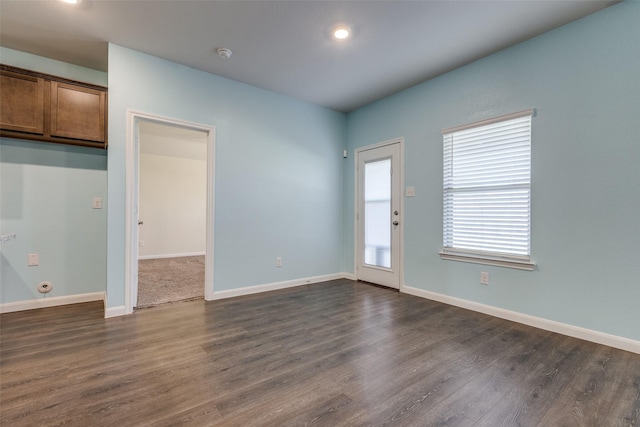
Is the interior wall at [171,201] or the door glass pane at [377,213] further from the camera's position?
the interior wall at [171,201]

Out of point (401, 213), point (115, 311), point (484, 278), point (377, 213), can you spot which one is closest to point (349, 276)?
point (377, 213)

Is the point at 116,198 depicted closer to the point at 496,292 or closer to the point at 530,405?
the point at 530,405

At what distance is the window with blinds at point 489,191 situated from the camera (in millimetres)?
2715

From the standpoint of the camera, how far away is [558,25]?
8.13 ft

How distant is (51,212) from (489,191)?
471 centimetres

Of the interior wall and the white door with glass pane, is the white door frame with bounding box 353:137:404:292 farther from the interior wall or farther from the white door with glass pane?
the interior wall

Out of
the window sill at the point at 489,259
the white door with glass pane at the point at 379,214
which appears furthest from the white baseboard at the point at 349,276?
the window sill at the point at 489,259

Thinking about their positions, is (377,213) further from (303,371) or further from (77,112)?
(77,112)

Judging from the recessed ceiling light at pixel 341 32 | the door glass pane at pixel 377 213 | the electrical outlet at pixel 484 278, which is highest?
the recessed ceiling light at pixel 341 32

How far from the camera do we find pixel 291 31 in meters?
2.58

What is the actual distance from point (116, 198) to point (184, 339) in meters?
1.58

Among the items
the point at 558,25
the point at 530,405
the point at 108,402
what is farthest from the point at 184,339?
the point at 558,25

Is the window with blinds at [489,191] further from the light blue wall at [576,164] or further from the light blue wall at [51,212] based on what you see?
the light blue wall at [51,212]

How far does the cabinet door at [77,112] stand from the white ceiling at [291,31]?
17.8 inches
